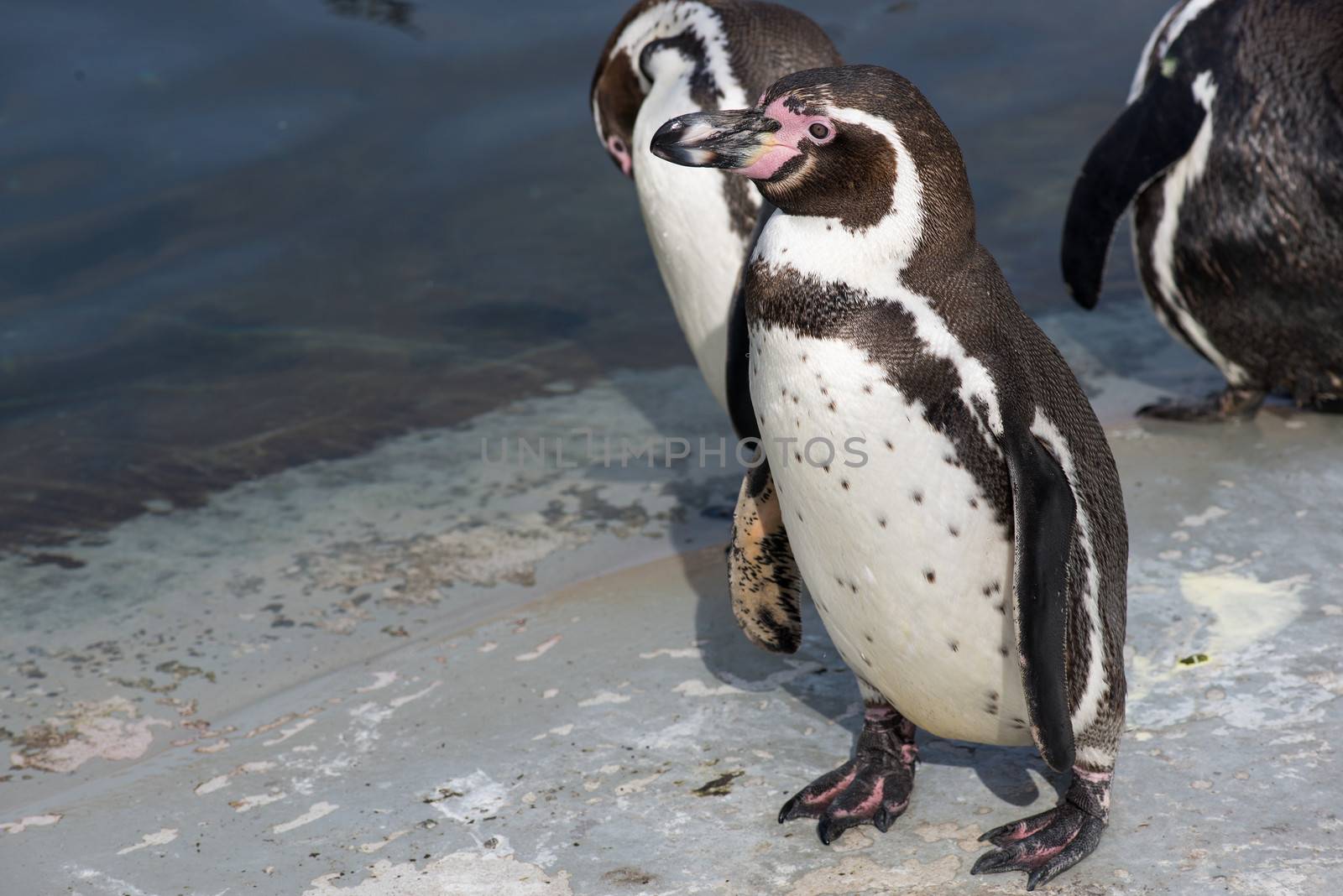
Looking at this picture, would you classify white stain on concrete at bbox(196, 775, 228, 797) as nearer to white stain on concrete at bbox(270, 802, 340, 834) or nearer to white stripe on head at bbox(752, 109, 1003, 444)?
white stain on concrete at bbox(270, 802, 340, 834)

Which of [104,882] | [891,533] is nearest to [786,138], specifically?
[891,533]

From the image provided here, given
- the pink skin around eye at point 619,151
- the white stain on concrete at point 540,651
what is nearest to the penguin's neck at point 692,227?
the pink skin around eye at point 619,151

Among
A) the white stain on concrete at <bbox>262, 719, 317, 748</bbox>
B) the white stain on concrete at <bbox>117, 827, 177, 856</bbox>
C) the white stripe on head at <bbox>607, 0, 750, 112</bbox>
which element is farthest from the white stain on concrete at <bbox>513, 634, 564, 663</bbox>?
the white stripe on head at <bbox>607, 0, 750, 112</bbox>

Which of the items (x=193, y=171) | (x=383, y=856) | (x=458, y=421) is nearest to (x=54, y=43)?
(x=193, y=171)

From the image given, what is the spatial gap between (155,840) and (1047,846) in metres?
1.40

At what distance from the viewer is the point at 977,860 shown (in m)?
2.34

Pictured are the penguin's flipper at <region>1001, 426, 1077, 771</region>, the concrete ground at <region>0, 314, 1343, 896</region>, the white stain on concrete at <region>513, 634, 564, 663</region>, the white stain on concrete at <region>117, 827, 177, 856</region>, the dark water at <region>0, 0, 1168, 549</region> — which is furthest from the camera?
the dark water at <region>0, 0, 1168, 549</region>

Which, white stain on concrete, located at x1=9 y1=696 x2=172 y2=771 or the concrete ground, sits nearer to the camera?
the concrete ground

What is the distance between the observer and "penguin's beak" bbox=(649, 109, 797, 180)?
2.17 m

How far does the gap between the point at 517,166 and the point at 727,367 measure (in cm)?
384

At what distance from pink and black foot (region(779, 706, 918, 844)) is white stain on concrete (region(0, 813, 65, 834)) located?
1212 millimetres

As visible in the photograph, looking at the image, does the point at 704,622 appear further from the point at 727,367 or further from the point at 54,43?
the point at 54,43

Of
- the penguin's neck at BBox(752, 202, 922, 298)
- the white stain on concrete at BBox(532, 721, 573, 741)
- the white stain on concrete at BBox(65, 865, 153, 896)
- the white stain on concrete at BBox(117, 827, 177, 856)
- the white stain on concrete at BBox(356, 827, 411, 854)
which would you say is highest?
the penguin's neck at BBox(752, 202, 922, 298)

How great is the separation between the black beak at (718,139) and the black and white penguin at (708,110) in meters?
1.05
